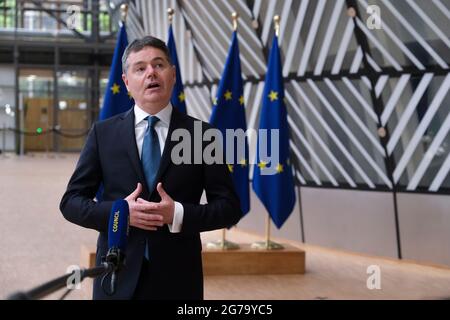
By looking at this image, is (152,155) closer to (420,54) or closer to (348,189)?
(420,54)

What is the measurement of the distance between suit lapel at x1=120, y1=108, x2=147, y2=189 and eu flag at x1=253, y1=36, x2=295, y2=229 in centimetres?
671

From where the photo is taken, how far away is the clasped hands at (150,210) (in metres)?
1.99

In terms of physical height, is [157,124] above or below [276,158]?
above

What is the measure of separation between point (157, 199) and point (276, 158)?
22.8ft

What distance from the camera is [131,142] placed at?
86.6 inches

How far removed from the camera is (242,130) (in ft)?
28.8
